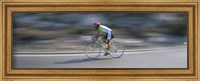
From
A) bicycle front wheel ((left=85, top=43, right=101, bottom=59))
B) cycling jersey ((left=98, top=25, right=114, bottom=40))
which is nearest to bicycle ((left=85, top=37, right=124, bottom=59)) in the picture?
bicycle front wheel ((left=85, top=43, right=101, bottom=59))

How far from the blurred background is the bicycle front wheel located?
95 mm

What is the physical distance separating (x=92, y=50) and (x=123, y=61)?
0.61 metres

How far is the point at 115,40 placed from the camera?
8.62 meters

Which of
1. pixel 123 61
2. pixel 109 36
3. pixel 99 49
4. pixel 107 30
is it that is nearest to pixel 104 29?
pixel 107 30

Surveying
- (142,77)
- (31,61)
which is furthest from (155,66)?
(31,61)

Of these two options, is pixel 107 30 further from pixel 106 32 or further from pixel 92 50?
pixel 92 50

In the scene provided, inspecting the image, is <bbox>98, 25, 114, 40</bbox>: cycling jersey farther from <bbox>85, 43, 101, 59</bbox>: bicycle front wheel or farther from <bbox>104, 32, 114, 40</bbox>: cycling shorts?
<bbox>85, 43, 101, 59</bbox>: bicycle front wheel

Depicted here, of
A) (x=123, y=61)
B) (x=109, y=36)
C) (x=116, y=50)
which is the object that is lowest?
(x=123, y=61)

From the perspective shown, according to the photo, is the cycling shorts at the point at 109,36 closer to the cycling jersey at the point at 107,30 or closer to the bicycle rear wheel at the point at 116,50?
the cycling jersey at the point at 107,30

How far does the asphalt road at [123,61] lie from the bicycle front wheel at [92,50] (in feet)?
0.25

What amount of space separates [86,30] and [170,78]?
1.80m

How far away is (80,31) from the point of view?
8625 millimetres

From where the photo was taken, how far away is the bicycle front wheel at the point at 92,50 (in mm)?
8602

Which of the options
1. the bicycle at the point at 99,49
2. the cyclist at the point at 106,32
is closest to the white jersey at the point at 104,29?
the cyclist at the point at 106,32
